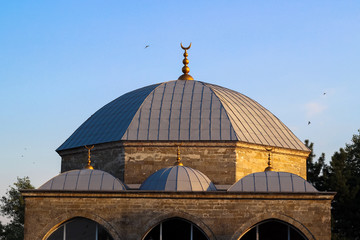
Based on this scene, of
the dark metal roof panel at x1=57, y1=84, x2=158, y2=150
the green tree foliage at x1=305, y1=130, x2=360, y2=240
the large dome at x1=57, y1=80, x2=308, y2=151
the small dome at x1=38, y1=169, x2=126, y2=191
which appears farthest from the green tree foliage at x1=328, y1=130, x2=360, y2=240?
the small dome at x1=38, y1=169, x2=126, y2=191

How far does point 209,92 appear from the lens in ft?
107

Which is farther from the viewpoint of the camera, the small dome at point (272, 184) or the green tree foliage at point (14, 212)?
the green tree foliage at point (14, 212)

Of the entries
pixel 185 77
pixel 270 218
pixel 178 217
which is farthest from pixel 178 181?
pixel 185 77

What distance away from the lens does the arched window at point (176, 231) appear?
24906 mm

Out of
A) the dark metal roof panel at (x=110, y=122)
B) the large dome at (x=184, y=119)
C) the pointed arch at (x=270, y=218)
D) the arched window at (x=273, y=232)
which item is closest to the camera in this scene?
the pointed arch at (x=270, y=218)

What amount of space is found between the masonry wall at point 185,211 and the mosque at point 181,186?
0.11ft

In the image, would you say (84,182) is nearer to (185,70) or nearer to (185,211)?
(185,211)

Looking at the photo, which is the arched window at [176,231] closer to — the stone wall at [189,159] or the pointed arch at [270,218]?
the pointed arch at [270,218]

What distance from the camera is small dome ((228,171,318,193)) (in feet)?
83.7

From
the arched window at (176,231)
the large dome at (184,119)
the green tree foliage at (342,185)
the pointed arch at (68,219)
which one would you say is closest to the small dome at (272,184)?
the arched window at (176,231)

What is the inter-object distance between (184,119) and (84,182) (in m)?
6.32

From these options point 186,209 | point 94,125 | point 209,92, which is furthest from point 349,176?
point 186,209

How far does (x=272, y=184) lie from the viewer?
25.6m

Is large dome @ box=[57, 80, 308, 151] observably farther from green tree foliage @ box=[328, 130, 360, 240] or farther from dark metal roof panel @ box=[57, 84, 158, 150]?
green tree foliage @ box=[328, 130, 360, 240]
